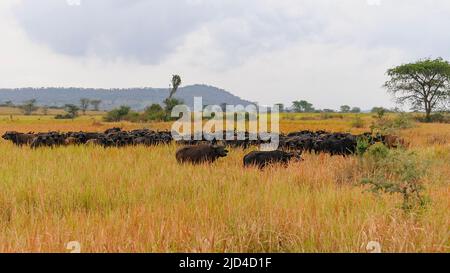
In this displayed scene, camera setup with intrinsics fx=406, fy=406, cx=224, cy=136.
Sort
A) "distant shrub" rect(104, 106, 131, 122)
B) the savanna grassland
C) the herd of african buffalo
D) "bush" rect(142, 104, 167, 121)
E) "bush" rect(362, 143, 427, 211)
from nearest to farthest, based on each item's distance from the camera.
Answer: the savanna grassland
"bush" rect(362, 143, 427, 211)
the herd of african buffalo
"bush" rect(142, 104, 167, 121)
"distant shrub" rect(104, 106, 131, 122)

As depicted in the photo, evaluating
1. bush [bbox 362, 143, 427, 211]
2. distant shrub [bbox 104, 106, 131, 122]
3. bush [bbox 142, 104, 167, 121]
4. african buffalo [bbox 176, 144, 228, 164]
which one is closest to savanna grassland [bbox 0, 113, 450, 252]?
bush [bbox 362, 143, 427, 211]

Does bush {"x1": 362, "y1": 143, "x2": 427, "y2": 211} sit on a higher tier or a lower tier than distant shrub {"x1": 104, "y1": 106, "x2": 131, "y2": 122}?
lower

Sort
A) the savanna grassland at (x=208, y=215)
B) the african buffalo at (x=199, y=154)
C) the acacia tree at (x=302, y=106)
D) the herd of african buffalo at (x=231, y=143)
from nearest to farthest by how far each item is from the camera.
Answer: the savanna grassland at (x=208, y=215) < the herd of african buffalo at (x=231, y=143) < the african buffalo at (x=199, y=154) < the acacia tree at (x=302, y=106)

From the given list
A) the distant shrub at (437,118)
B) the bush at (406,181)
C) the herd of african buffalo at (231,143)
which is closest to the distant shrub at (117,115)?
the distant shrub at (437,118)

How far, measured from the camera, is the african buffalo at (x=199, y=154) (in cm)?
1141

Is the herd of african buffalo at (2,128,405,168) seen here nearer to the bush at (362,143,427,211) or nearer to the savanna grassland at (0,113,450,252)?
the savanna grassland at (0,113,450,252)

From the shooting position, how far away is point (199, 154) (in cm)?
1155

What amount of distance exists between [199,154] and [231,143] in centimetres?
470

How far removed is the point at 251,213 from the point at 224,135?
1246 cm

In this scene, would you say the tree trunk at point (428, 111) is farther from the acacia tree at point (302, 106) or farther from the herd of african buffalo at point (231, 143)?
the acacia tree at point (302, 106)

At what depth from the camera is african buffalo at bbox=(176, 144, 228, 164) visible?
11414 mm

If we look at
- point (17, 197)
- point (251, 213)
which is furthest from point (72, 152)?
point (251, 213)
